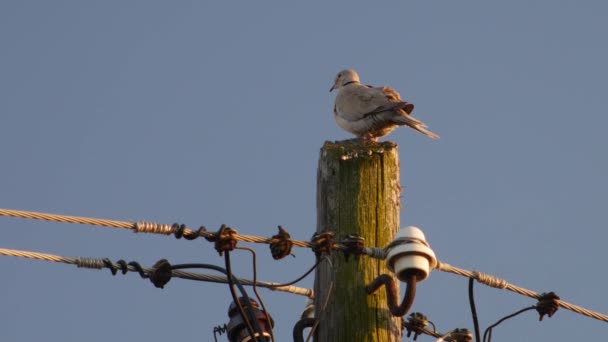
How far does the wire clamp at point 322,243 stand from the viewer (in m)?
6.12

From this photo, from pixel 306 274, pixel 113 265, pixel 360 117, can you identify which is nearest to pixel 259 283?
pixel 306 274

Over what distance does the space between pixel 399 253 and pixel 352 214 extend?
1.78ft

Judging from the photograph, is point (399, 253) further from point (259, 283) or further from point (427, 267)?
point (259, 283)

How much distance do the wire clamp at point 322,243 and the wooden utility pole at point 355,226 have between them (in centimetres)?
11

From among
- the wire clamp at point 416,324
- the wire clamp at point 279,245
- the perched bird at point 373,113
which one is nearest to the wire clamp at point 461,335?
the wire clamp at point 416,324

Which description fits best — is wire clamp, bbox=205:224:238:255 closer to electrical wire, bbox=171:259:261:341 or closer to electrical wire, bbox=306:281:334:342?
electrical wire, bbox=171:259:261:341

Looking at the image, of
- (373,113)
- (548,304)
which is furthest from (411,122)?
(548,304)

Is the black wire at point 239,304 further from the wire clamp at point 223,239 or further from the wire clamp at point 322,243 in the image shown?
the wire clamp at point 322,243

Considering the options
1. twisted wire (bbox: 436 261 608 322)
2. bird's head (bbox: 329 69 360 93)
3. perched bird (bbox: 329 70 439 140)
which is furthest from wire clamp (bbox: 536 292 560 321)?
bird's head (bbox: 329 69 360 93)

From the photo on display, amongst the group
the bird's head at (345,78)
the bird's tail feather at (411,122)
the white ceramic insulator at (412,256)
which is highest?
the bird's head at (345,78)

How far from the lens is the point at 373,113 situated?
12156mm

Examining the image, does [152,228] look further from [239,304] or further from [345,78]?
[345,78]

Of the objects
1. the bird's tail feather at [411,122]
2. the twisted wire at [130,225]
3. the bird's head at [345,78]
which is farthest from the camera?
the bird's head at [345,78]

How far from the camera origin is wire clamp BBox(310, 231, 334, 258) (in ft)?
20.1
